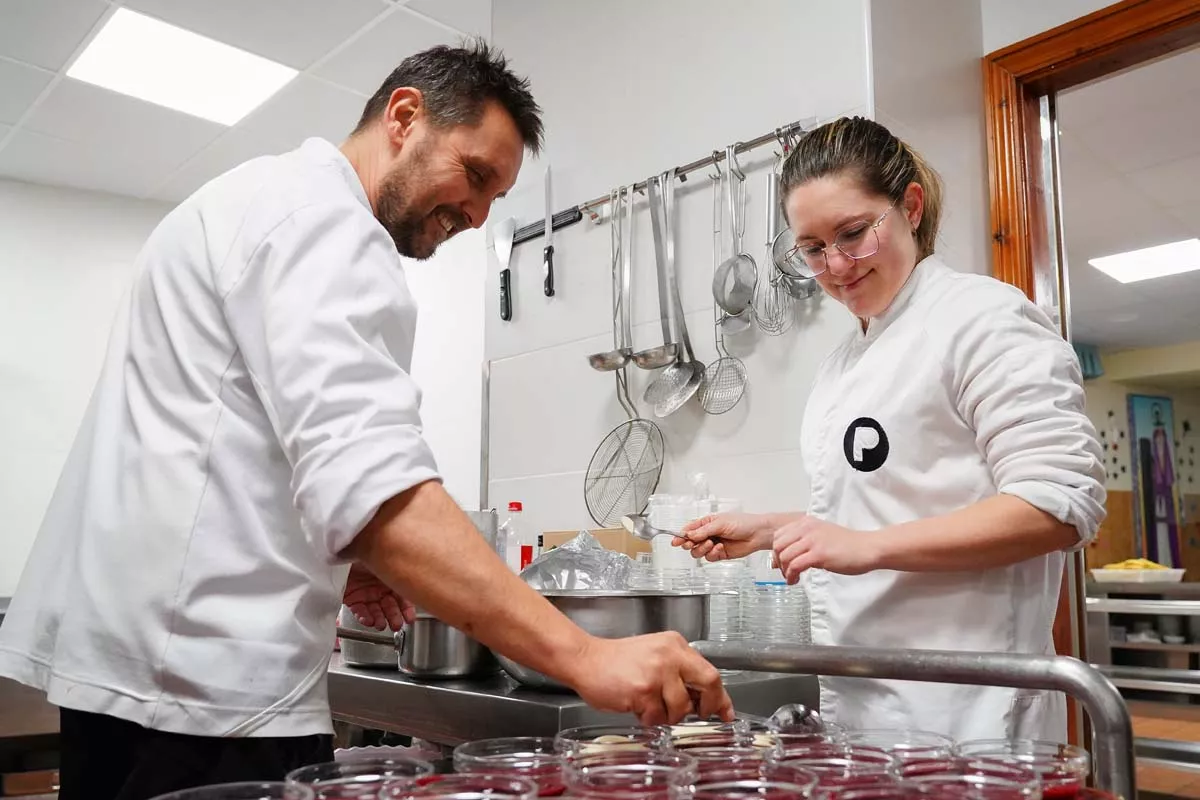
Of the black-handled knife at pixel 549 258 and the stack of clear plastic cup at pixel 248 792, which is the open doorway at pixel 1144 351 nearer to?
the black-handled knife at pixel 549 258

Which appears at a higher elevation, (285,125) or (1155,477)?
(285,125)

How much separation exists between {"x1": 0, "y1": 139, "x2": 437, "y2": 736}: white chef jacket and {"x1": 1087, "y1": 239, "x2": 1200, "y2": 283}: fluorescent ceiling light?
5.29 m

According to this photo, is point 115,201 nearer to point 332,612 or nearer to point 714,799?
point 332,612

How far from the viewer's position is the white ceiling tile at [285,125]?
3422 millimetres

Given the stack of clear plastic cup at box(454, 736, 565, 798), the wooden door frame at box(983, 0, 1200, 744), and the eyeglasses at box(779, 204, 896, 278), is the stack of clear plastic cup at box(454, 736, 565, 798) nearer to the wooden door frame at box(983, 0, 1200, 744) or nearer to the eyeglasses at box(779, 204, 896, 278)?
the eyeglasses at box(779, 204, 896, 278)

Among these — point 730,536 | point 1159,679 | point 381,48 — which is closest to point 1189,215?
point 1159,679

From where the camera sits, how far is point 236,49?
10.2ft

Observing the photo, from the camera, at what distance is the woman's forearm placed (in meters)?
1.14

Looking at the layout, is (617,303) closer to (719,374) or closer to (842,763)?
(719,374)

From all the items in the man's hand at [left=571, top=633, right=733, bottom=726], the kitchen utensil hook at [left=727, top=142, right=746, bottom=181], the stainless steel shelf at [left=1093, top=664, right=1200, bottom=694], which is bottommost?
the stainless steel shelf at [left=1093, top=664, right=1200, bottom=694]

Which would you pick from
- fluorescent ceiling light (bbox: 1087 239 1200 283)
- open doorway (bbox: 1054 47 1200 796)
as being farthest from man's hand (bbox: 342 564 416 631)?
fluorescent ceiling light (bbox: 1087 239 1200 283)

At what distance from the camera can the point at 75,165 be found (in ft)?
13.0

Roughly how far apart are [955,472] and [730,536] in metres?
0.36

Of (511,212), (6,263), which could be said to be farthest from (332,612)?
(6,263)
